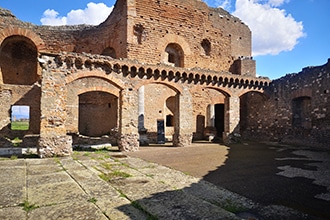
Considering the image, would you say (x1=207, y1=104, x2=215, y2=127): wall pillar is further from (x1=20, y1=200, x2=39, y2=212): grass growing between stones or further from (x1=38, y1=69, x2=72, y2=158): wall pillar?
(x1=20, y1=200, x2=39, y2=212): grass growing between stones

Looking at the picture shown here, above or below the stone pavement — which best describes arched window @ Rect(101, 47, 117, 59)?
above

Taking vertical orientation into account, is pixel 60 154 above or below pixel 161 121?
below

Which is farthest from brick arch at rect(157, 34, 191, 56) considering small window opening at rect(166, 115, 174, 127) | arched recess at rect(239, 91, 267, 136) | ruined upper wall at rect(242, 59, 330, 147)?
ruined upper wall at rect(242, 59, 330, 147)

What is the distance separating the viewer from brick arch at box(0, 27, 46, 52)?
15625 mm

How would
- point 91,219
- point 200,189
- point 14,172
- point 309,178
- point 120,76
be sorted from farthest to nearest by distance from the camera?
point 120,76, point 14,172, point 309,178, point 200,189, point 91,219

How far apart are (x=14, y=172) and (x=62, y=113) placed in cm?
347

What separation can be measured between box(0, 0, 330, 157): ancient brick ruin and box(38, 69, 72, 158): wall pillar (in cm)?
4

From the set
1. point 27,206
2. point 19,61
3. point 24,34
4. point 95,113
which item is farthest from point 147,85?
point 27,206

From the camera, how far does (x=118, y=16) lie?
15.6 meters

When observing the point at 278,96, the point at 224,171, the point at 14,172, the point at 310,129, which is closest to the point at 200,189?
the point at 224,171

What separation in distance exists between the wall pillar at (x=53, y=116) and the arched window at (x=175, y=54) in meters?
9.21

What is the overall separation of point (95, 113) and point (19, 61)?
756 cm

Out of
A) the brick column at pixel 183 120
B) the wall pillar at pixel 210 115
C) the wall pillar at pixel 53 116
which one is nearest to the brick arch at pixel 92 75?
the wall pillar at pixel 53 116

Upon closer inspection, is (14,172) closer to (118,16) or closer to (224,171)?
(224,171)
